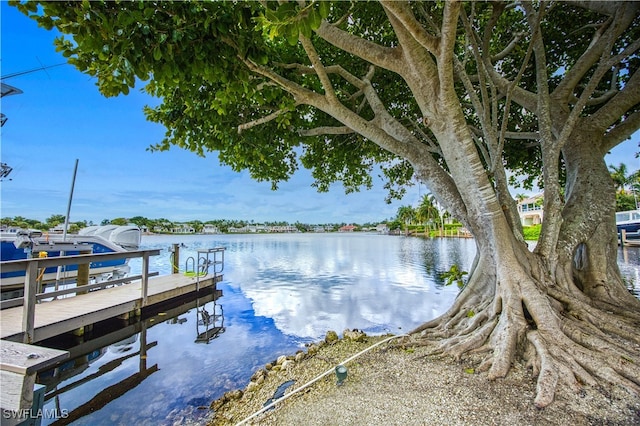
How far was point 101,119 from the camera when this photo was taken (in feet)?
103

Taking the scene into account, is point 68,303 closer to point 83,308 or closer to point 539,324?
point 83,308

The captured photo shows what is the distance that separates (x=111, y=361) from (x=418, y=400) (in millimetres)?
4869

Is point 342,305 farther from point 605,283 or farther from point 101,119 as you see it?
point 101,119

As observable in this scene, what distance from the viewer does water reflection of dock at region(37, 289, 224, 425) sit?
3.58 m

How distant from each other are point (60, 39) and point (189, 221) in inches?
3263

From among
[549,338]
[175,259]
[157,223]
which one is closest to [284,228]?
[157,223]

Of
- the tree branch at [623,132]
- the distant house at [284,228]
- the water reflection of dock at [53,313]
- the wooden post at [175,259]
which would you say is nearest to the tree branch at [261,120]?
the water reflection of dock at [53,313]

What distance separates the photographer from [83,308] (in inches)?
214

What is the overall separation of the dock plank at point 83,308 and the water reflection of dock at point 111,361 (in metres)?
0.36

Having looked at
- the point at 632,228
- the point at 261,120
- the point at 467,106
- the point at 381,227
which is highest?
the point at 467,106

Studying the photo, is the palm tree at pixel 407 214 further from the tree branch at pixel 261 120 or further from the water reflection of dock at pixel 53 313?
the tree branch at pixel 261 120

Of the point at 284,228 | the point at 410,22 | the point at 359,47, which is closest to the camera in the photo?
the point at 410,22

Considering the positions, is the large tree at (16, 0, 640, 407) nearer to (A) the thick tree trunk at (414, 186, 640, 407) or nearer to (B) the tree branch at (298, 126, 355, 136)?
(A) the thick tree trunk at (414, 186, 640, 407)

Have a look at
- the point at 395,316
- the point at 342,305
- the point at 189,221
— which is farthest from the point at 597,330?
the point at 189,221
